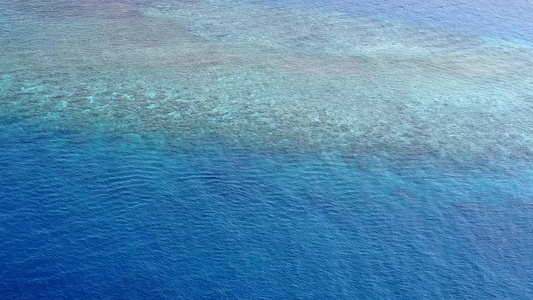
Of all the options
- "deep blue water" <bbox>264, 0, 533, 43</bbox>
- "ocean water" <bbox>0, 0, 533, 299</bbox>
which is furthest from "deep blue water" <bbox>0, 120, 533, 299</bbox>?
"deep blue water" <bbox>264, 0, 533, 43</bbox>

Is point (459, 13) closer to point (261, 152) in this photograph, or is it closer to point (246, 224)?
point (261, 152)

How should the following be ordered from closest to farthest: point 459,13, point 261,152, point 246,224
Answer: point 246,224 < point 261,152 < point 459,13

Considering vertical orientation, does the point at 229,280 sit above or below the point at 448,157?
below

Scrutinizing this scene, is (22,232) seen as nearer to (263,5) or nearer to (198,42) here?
(198,42)

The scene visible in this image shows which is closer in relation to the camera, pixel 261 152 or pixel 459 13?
pixel 261 152

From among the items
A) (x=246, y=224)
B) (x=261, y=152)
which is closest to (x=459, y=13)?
(x=261, y=152)

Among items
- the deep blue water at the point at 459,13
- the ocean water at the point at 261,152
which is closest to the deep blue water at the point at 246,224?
the ocean water at the point at 261,152

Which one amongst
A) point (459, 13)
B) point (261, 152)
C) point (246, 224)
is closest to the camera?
point (246, 224)

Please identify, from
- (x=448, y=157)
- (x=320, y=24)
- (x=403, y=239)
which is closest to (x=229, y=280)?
(x=403, y=239)
